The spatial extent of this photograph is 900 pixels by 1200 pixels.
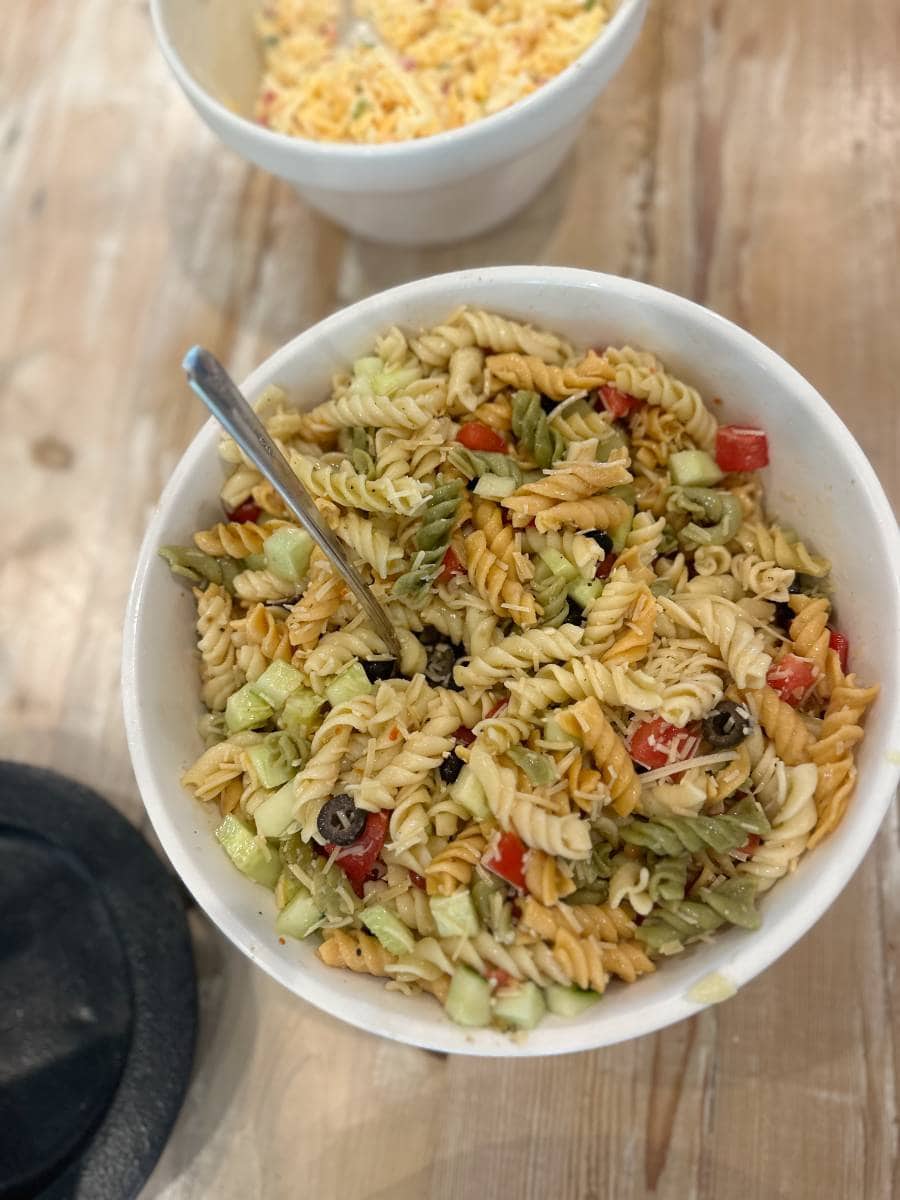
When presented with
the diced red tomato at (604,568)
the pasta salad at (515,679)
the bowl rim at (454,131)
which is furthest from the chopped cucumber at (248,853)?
the bowl rim at (454,131)

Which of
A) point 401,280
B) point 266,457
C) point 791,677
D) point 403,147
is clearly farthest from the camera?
point 401,280

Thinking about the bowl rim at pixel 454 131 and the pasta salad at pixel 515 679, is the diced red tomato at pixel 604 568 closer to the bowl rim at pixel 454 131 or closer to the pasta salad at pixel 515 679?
the pasta salad at pixel 515 679

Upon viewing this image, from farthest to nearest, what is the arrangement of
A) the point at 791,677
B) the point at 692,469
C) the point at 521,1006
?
1. the point at 692,469
2. the point at 791,677
3. the point at 521,1006

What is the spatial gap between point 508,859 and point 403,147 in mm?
1034

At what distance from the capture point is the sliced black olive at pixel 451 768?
3.98ft

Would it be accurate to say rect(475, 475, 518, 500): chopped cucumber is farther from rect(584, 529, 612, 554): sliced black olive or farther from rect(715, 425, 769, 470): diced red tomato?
rect(715, 425, 769, 470): diced red tomato

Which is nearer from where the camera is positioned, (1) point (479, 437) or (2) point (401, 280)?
(1) point (479, 437)

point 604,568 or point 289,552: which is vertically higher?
point 289,552

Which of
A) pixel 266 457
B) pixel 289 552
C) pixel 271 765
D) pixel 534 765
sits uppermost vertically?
pixel 266 457

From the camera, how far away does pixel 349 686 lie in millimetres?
1242

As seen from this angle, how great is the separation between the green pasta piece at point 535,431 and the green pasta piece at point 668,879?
54 cm

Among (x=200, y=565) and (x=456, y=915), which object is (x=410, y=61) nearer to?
(x=200, y=565)

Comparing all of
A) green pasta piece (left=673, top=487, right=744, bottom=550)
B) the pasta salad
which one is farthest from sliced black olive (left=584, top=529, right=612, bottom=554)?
green pasta piece (left=673, top=487, right=744, bottom=550)

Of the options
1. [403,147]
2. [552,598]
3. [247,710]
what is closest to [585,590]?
[552,598]
